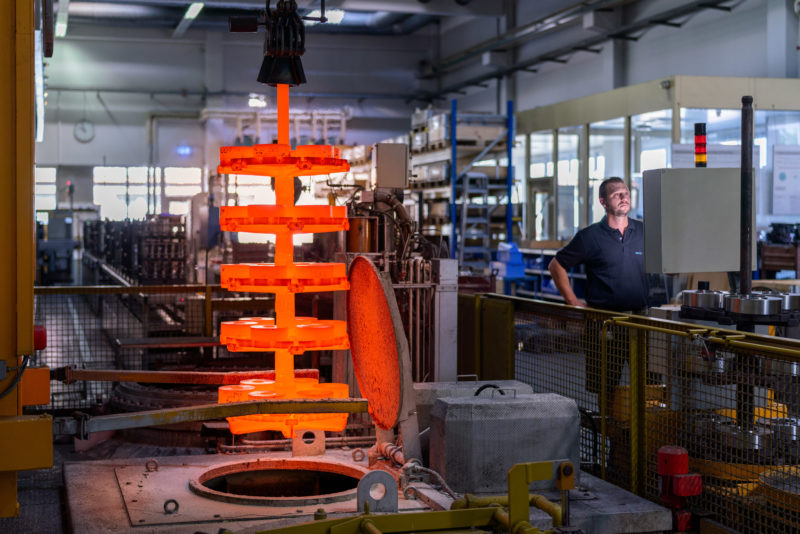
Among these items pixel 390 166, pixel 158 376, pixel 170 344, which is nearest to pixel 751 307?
pixel 390 166

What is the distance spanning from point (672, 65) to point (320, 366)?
33.6 ft

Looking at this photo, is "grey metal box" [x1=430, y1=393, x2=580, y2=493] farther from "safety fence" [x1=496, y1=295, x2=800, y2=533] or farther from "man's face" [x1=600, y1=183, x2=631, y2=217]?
"man's face" [x1=600, y1=183, x2=631, y2=217]

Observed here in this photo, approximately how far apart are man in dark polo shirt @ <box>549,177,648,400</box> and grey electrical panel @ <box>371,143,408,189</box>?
1.04 meters

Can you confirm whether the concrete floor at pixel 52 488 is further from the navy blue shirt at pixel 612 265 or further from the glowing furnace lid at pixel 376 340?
the navy blue shirt at pixel 612 265

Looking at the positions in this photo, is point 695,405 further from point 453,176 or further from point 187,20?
point 187,20

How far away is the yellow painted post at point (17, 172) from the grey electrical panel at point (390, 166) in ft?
9.03

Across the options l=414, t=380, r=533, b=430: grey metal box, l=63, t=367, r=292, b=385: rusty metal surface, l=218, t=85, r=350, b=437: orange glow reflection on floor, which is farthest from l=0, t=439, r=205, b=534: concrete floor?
l=414, t=380, r=533, b=430: grey metal box

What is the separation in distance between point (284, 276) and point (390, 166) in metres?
1.40

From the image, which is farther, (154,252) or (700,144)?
(154,252)

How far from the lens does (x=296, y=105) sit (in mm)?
24859

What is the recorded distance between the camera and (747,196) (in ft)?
11.8

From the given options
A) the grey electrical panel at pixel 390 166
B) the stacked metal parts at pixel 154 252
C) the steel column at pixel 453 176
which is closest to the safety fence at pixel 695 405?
the grey electrical panel at pixel 390 166

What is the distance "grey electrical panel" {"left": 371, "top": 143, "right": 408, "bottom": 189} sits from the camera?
5387mm

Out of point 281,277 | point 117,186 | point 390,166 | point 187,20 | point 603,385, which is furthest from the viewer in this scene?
point 117,186
